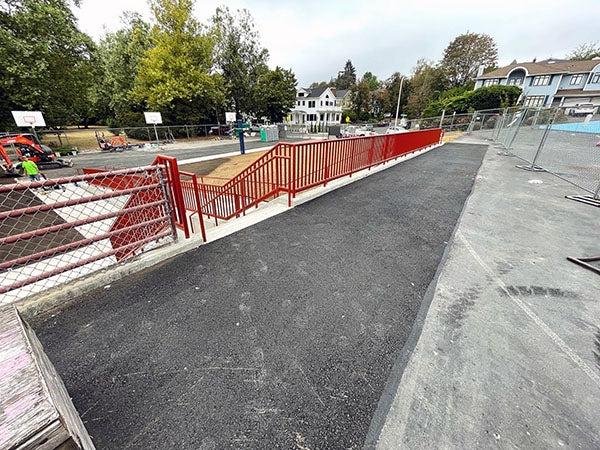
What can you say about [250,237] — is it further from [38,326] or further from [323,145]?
[323,145]

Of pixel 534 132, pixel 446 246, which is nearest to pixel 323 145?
pixel 446 246

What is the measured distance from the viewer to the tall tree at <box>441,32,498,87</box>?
49.0m

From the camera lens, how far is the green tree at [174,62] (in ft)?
81.8

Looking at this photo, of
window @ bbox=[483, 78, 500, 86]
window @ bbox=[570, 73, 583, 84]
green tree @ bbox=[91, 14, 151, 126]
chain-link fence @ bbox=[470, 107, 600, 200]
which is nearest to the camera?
chain-link fence @ bbox=[470, 107, 600, 200]

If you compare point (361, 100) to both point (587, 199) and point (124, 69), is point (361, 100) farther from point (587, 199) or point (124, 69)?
point (587, 199)

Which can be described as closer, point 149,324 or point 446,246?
point 149,324

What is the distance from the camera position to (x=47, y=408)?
82 centimetres

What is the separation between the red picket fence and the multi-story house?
152ft

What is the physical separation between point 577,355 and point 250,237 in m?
3.92

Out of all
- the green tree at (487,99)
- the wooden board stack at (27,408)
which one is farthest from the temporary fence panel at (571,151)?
the green tree at (487,99)

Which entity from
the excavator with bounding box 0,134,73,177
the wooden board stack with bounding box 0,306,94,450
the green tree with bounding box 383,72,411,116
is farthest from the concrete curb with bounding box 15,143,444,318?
the green tree with bounding box 383,72,411,116

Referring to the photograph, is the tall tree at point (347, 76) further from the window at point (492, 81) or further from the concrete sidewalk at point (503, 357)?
the concrete sidewalk at point (503, 357)

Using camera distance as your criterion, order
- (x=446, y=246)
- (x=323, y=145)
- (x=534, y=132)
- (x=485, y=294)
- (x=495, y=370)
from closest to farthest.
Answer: (x=495, y=370), (x=485, y=294), (x=446, y=246), (x=323, y=145), (x=534, y=132)

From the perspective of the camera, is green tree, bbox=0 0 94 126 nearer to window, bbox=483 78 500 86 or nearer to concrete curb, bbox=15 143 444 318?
concrete curb, bbox=15 143 444 318
